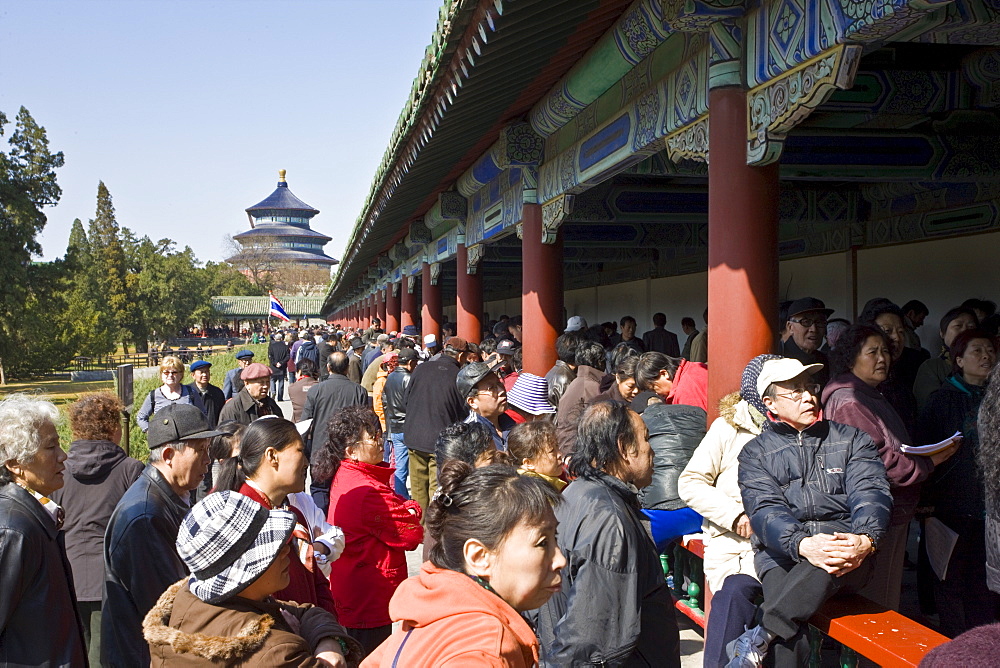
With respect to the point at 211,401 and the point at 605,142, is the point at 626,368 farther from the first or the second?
the point at 211,401

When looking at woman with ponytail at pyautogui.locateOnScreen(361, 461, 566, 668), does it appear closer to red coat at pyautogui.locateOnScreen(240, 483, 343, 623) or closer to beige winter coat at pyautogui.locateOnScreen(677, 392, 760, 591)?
red coat at pyautogui.locateOnScreen(240, 483, 343, 623)

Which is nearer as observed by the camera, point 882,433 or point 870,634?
point 870,634

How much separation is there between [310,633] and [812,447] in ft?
6.02

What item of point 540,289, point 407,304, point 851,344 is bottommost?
point 851,344

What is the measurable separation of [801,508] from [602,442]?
77 cm

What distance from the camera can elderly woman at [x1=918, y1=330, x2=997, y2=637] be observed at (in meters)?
3.91

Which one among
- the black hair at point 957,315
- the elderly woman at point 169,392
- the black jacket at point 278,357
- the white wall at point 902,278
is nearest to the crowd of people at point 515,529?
the black hair at point 957,315

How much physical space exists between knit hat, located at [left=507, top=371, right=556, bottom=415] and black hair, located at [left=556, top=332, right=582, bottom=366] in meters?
0.26

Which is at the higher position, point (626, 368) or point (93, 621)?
→ point (626, 368)

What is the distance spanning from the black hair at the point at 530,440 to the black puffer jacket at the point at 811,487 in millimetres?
860

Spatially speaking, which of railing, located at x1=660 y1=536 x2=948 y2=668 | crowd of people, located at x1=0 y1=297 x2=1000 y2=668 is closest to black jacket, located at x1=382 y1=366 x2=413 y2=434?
crowd of people, located at x1=0 y1=297 x2=1000 y2=668

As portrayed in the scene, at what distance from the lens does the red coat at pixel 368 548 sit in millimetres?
3607

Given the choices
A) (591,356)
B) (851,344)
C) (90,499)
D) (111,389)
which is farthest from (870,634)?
(111,389)

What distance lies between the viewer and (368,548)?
3621 mm
